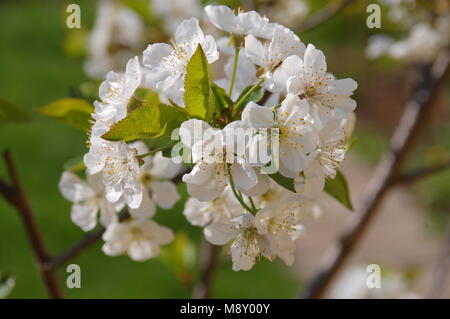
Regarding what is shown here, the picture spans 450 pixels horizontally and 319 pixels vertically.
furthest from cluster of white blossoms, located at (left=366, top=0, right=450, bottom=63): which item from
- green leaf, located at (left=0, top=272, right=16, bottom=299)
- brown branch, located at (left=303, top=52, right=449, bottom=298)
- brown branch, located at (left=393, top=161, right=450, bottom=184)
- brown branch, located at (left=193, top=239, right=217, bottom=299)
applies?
green leaf, located at (left=0, top=272, right=16, bottom=299)

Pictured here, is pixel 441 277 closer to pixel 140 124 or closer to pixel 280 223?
pixel 280 223

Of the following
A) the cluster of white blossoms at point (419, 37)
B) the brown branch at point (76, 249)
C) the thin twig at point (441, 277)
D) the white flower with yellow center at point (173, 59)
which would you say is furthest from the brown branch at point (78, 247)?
the cluster of white blossoms at point (419, 37)

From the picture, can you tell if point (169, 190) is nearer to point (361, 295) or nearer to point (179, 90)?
point (179, 90)

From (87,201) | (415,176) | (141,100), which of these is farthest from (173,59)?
(415,176)

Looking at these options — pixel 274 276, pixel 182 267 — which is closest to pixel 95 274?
pixel 274 276

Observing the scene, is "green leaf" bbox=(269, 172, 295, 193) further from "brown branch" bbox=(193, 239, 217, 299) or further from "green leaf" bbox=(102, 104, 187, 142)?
"brown branch" bbox=(193, 239, 217, 299)

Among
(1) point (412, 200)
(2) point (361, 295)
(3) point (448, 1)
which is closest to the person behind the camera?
(2) point (361, 295)
